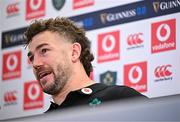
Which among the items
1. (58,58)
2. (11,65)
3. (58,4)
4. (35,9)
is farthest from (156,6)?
(58,58)

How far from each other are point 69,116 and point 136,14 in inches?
85.9

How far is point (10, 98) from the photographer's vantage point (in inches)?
110

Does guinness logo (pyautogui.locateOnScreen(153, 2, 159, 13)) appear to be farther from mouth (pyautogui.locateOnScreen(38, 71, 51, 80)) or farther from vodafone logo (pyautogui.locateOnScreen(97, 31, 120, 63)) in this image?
mouth (pyautogui.locateOnScreen(38, 71, 51, 80))

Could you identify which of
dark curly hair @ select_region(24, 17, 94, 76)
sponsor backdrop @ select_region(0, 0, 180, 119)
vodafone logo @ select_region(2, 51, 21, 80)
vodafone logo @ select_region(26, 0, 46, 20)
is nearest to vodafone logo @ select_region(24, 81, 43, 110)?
sponsor backdrop @ select_region(0, 0, 180, 119)

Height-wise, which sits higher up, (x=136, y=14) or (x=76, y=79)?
(x=136, y=14)

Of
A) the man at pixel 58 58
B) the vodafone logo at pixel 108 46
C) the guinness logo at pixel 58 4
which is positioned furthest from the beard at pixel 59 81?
the guinness logo at pixel 58 4

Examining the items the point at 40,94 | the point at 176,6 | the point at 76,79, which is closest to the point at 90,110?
the point at 76,79

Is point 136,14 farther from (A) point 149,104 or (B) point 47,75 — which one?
(A) point 149,104

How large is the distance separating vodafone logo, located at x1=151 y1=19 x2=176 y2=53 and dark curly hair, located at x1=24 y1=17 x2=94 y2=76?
0.89 metres

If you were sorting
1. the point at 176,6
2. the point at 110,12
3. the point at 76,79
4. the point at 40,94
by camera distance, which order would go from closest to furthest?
→ the point at 76,79 → the point at 176,6 → the point at 110,12 → the point at 40,94

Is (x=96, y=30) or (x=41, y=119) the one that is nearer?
(x=41, y=119)

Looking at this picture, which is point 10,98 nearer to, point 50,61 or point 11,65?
point 11,65

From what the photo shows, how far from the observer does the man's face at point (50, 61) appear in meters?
1.31

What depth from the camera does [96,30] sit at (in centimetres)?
255
